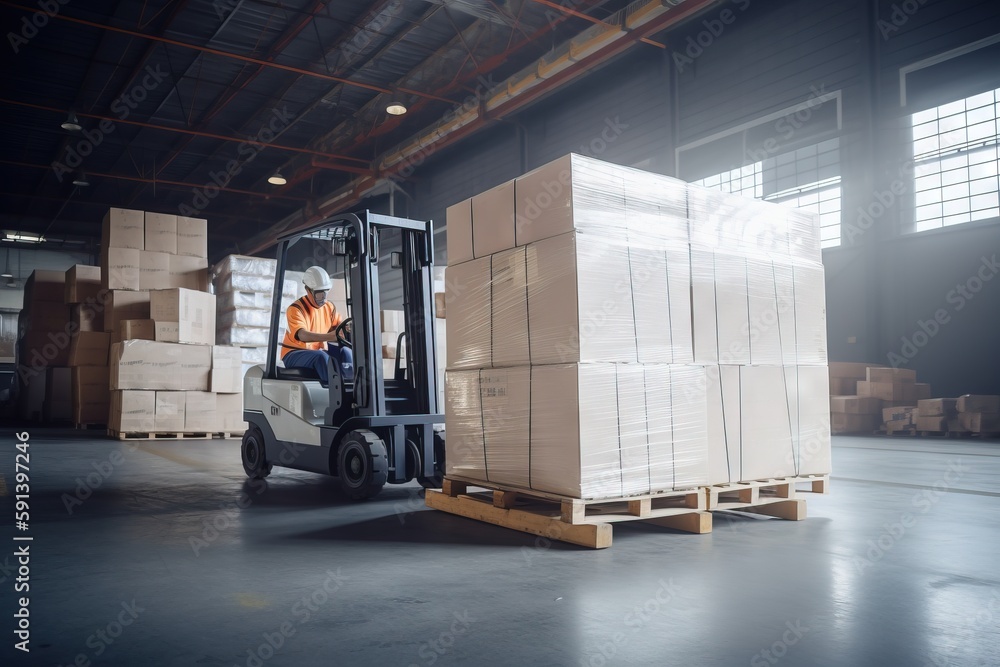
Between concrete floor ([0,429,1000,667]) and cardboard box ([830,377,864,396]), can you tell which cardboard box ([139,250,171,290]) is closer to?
concrete floor ([0,429,1000,667])

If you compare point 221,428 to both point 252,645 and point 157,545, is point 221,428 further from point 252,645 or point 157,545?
point 252,645

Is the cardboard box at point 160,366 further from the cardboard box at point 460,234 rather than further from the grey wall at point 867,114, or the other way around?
the grey wall at point 867,114

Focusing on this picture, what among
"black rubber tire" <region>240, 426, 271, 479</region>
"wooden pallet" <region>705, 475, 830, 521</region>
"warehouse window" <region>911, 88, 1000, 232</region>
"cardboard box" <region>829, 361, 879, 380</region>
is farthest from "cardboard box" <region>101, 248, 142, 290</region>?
"warehouse window" <region>911, 88, 1000, 232</region>

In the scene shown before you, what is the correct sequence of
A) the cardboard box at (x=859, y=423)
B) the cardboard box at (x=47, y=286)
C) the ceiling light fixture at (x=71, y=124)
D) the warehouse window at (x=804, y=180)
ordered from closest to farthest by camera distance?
the cardboard box at (x=859, y=423) → the warehouse window at (x=804, y=180) → the cardboard box at (x=47, y=286) → the ceiling light fixture at (x=71, y=124)

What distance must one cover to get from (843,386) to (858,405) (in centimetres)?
33

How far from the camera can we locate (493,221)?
13.0ft

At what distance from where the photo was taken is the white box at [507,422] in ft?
12.0

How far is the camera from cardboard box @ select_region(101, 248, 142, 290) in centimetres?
1099

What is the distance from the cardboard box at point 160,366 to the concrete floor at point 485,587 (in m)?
5.85

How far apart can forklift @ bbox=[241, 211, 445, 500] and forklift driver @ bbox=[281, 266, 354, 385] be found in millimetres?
67

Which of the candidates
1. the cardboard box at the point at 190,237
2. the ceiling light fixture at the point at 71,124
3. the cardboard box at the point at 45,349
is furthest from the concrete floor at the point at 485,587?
the ceiling light fixture at the point at 71,124

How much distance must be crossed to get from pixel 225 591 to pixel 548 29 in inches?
371

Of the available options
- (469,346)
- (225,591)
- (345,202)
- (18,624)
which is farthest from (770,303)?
(345,202)

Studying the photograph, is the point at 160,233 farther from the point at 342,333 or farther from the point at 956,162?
the point at 956,162
